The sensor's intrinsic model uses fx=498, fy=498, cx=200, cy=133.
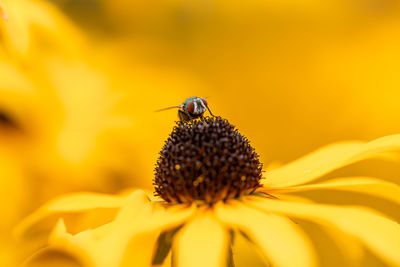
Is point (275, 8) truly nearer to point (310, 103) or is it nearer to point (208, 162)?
point (310, 103)

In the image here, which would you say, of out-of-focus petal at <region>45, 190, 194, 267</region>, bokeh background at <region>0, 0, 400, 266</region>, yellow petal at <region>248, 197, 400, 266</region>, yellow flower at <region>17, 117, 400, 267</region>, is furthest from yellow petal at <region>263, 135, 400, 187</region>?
bokeh background at <region>0, 0, 400, 266</region>

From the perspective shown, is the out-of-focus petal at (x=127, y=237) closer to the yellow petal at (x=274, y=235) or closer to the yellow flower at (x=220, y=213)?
the yellow flower at (x=220, y=213)

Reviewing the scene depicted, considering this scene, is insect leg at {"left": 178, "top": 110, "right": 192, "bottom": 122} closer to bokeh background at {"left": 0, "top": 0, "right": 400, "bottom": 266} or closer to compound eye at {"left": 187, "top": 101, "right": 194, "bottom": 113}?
compound eye at {"left": 187, "top": 101, "right": 194, "bottom": 113}

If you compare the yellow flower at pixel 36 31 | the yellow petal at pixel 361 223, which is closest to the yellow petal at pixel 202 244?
the yellow petal at pixel 361 223

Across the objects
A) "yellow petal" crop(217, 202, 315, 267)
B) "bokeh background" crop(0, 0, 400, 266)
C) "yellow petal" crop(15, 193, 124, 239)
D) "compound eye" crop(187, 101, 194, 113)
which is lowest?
"yellow petal" crop(217, 202, 315, 267)

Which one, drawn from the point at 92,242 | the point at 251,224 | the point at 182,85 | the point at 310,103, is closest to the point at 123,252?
the point at 92,242

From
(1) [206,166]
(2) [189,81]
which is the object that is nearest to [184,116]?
(1) [206,166]
